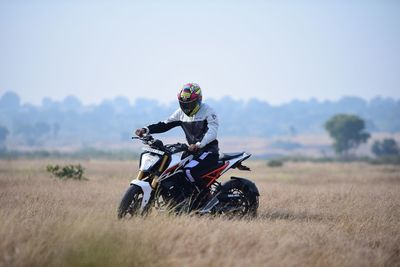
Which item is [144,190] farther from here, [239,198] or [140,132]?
[239,198]

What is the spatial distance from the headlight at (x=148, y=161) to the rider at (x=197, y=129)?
0.48 meters

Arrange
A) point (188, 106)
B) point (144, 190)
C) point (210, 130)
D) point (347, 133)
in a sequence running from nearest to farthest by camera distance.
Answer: point (144, 190) → point (210, 130) → point (188, 106) → point (347, 133)

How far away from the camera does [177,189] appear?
10.6 meters

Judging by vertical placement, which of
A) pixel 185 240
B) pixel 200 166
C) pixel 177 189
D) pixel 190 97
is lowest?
pixel 185 240

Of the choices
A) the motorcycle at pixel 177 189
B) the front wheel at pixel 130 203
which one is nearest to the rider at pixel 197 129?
the motorcycle at pixel 177 189

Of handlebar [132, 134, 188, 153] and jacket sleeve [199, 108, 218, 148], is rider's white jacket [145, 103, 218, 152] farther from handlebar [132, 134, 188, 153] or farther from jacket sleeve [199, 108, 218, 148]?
handlebar [132, 134, 188, 153]

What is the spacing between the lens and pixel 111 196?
1512 cm

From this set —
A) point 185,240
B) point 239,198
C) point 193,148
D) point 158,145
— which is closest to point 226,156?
point 239,198

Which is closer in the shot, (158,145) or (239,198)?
(158,145)

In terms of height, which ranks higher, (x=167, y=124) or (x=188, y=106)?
(x=188, y=106)

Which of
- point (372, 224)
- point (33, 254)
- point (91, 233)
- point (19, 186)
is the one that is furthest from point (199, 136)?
point (19, 186)

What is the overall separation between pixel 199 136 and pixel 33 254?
473cm

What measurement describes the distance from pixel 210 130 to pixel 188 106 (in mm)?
553

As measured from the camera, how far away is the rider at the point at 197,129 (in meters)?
10.7
